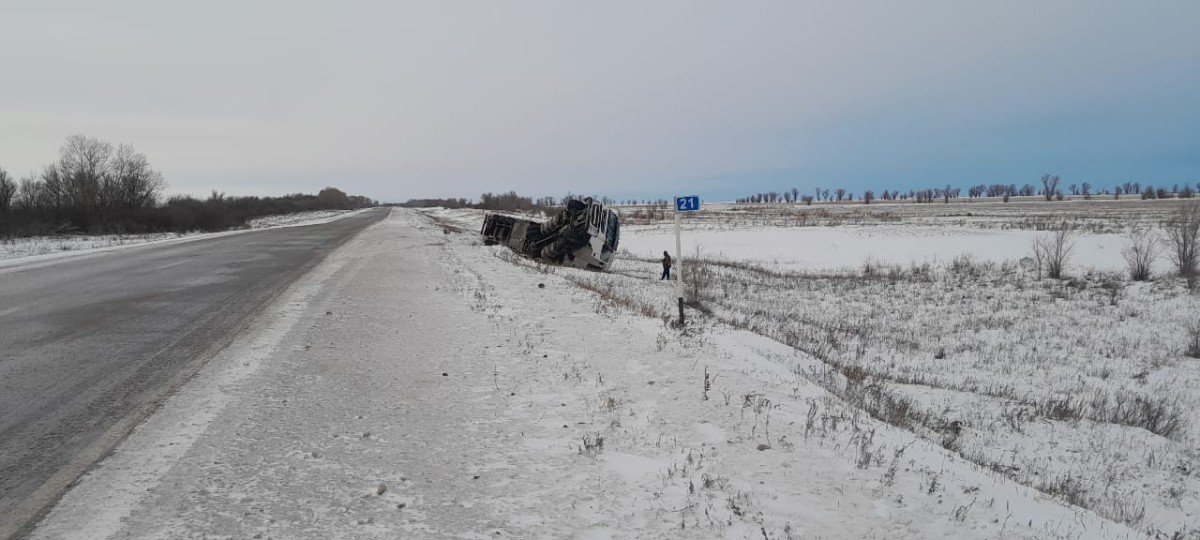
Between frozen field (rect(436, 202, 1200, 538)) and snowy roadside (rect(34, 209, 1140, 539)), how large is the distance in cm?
104

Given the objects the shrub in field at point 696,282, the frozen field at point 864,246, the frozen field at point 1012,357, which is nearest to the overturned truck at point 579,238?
the frozen field at point 1012,357

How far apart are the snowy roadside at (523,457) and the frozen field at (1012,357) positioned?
41.1 inches

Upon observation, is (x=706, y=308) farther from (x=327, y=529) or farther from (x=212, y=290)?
(x=327, y=529)

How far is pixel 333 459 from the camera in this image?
3969mm

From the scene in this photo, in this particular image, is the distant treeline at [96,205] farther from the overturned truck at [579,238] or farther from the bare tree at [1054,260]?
the bare tree at [1054,260]

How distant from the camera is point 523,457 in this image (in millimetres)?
4117

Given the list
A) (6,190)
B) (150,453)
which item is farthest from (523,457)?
(6,190)

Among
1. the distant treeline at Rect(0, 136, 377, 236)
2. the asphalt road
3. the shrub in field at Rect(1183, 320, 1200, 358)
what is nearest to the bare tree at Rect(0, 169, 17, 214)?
the distant treeline at Rect(0, 136, 377, 236)

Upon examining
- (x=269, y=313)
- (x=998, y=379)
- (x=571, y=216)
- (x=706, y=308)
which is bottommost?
(x=998, y=379)

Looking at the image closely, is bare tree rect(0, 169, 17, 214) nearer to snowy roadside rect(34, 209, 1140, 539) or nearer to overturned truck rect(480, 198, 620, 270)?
overturned truck rect(480, 198, 620, 270)

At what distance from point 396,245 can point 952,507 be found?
21566 mm

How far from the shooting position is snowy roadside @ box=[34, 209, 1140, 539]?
3287 mm

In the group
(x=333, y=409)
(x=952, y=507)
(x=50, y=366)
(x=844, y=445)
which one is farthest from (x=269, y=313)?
(x=952, y=507)

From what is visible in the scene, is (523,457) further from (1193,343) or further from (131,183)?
(131,183)
